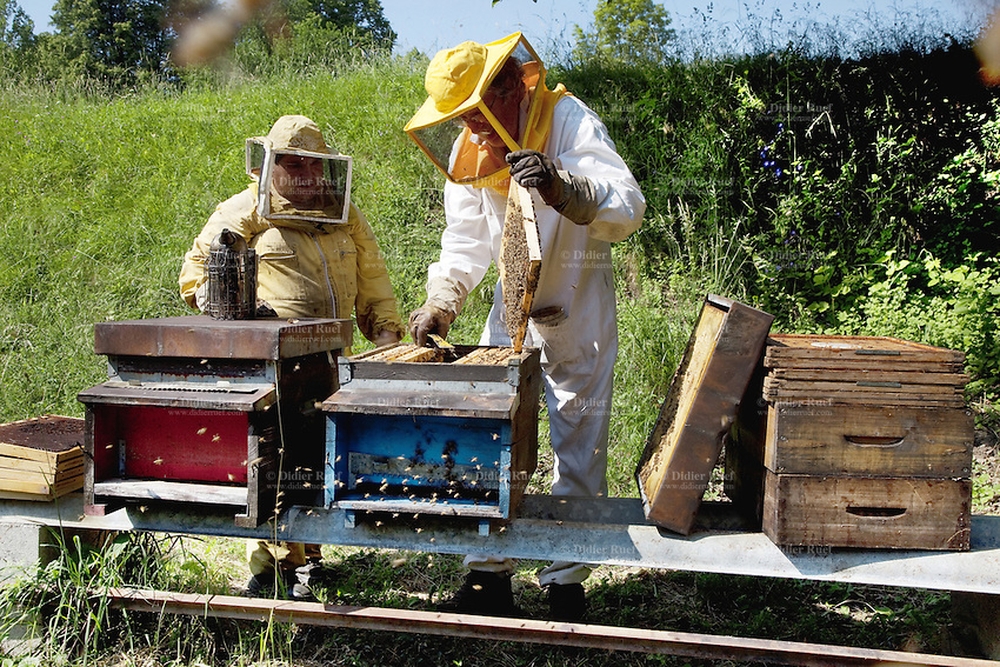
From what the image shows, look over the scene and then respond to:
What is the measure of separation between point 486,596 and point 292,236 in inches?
67.2

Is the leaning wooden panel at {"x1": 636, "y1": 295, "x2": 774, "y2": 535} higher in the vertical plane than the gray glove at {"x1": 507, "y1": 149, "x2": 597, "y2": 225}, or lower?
lower

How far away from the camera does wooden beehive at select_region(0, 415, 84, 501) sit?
8.19ft

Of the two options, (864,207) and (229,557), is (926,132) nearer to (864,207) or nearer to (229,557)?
(864,207)

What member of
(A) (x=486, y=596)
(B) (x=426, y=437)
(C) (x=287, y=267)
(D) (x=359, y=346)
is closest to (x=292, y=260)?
(C) (x=287, y=267)

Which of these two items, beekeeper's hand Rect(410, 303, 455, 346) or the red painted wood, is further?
beekeeper's hand Rect(410, 303, 455, 346)

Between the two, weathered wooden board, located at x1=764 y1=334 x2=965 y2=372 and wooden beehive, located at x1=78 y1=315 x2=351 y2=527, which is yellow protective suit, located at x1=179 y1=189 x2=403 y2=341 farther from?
weathered wooden board, located at x1=764 y1=334 x2=965 y2=372

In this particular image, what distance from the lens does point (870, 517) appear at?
2.16 metres

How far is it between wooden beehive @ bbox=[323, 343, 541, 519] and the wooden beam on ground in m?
0.43

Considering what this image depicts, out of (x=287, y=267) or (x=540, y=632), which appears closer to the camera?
(x=540, y=632)

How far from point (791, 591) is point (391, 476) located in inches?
80.7

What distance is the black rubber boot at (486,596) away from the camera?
116 inches

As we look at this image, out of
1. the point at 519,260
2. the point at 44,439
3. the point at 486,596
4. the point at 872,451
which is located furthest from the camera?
the point at 486,596

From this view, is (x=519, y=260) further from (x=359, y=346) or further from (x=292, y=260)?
(x=359, y=346)

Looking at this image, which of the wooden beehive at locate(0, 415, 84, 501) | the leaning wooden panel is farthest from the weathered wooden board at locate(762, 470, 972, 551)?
the wooden beehive at locate(0, 415, 84, 501)
